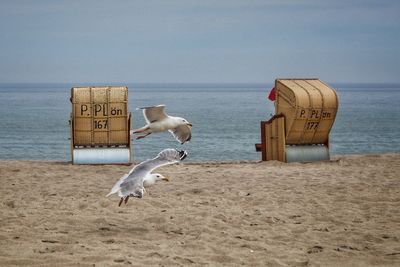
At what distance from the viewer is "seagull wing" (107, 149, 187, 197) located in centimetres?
901

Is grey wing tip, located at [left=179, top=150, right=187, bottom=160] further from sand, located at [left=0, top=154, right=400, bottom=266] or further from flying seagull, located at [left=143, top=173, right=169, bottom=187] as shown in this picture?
sand, located at [left=0, top=154, right=400, bottom=266]

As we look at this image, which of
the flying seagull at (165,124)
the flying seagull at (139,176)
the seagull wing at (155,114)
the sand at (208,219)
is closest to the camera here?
the flying seagull at (139,176)

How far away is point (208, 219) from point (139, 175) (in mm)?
2291

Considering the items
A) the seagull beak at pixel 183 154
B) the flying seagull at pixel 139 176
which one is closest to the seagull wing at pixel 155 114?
the flying seagull at pixel 139 176

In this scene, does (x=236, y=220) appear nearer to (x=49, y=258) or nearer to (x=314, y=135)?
(x=49, y=258)

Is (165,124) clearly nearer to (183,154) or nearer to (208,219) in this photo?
(208,219)

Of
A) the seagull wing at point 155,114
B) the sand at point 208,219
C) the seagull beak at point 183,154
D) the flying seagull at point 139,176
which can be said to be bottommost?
the sand at point 208,219

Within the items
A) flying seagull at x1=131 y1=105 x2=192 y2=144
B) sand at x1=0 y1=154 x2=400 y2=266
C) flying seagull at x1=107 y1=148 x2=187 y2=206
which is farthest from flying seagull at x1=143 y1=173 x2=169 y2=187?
flying seagull at x1=131 y1=105 x2=192 y2=144

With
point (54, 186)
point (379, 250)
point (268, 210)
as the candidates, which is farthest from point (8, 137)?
point (379, 250)

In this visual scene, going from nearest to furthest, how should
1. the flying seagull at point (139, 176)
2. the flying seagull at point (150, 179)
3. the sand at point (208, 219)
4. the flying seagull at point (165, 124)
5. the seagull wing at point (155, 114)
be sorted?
1. the flying seagull at point (139, 176)
2. the sand at point (208, 219)
3. the flying seagull at point (150, 179)
4. the seagull wing at point (155, 114)
5. the flying seagull at point (165, 124)

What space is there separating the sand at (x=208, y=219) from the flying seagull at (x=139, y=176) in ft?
2.71

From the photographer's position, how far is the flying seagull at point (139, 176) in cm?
896

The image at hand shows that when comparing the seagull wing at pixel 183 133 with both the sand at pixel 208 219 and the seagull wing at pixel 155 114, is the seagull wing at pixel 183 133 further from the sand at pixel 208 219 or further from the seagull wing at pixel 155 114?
the sand at pixel 208 219

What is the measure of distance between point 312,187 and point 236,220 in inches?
147
